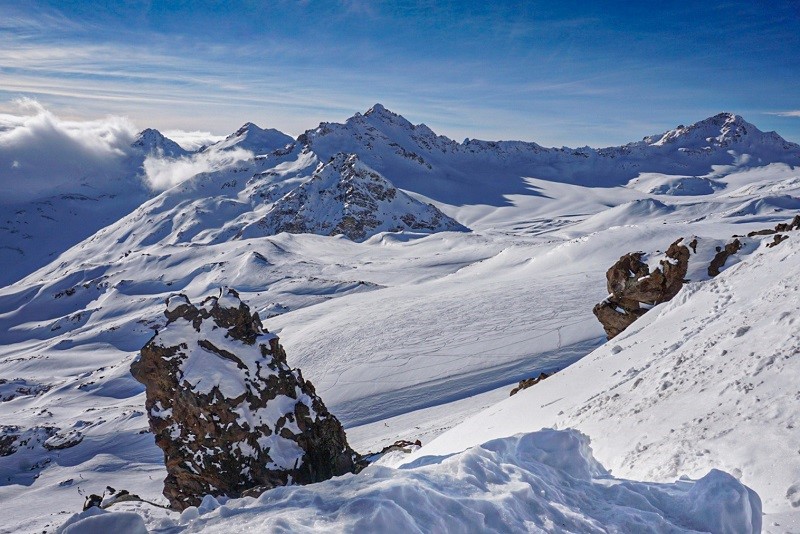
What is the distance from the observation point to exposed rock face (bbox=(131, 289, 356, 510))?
1005cm

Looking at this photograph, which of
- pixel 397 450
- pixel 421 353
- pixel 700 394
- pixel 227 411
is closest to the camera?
pixel 700 394

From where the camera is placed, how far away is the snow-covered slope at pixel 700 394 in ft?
20.0

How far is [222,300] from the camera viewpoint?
11664 mm

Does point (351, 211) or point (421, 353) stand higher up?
point (351, 211)

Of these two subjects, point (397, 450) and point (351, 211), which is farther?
point (351, 211)

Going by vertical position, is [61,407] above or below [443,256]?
below

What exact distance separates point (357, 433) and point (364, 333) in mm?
8909

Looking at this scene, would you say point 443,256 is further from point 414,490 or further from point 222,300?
point 414,490

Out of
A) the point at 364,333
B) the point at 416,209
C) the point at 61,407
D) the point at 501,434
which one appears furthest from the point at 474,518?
the point at 416,209

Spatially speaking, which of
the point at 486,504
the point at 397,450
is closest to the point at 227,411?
the point at 397,450

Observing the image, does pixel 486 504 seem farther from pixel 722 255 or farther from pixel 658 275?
pixel 722 255

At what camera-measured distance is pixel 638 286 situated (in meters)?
16.9

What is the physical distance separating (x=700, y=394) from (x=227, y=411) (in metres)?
8.71

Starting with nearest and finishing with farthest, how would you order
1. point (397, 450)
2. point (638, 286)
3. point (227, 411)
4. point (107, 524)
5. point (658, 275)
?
1. point (107, 524)
2. point (227, 411)
3. point (397, 450)
4. point (658, 275)
5. point (638, 286)
